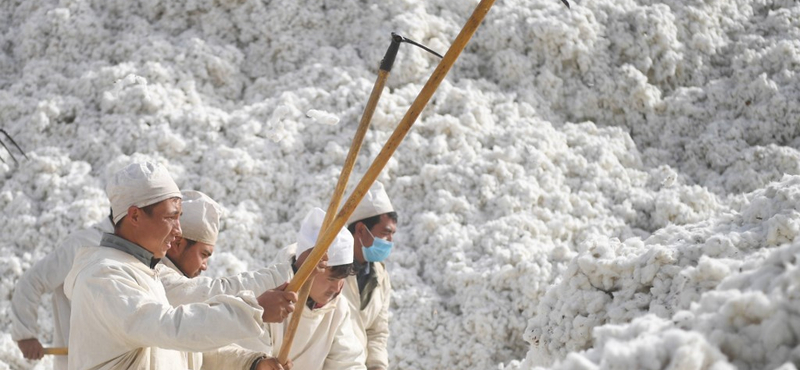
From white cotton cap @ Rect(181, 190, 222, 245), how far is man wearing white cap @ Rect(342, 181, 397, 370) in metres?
0.72

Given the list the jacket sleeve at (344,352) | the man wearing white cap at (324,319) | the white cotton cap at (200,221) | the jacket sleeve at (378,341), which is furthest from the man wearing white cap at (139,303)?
the jacket sleeve at (378,341)

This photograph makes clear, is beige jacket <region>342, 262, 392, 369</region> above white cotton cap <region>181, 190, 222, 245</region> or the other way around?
the other way around

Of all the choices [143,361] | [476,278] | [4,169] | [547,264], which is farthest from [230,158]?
[143,361]

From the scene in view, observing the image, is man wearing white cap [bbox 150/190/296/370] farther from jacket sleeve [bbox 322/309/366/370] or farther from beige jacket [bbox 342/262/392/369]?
beige jacket [bbox 342/262/392/369]

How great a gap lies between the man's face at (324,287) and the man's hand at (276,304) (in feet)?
2.36

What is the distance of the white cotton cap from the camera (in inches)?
118

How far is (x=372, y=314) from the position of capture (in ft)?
12.0

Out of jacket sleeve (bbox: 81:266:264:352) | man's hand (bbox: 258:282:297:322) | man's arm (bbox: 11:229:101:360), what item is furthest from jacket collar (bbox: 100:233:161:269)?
man's arm (bbox: 11:229:101:360)

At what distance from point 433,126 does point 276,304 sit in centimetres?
317

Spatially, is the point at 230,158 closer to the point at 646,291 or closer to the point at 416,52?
the point at 416,52

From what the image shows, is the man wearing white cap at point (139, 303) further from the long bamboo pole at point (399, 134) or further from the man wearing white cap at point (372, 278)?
the man wearing white cap at point (372, 278)

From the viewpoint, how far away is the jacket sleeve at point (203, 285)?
2.78m

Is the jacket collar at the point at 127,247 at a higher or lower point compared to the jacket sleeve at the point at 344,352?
higher

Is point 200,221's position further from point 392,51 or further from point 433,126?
point 433,126
